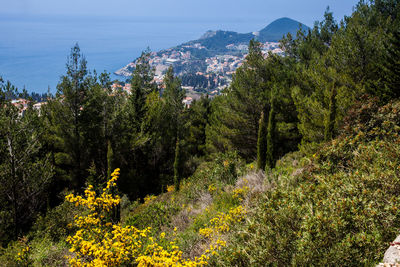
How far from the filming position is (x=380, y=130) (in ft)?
22.5

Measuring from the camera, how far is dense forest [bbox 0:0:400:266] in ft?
12.7

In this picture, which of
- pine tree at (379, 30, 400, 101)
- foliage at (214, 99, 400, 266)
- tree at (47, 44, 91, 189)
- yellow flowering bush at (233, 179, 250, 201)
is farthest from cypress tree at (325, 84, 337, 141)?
tree at (47, 44, 91, 189)

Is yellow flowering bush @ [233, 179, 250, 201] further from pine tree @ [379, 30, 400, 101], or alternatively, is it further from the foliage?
pine tree @ [379, 30, 400, 101]

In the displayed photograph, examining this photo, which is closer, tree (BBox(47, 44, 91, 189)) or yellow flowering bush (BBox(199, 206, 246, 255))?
yellow flowering bush (BBox(199, 206, 246, 255))

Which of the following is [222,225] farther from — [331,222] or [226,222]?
[331,222]

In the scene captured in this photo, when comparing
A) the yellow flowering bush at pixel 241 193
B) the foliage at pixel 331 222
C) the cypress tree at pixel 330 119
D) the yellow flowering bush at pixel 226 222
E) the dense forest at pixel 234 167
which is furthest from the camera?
the cypress tree at pixel 330 119

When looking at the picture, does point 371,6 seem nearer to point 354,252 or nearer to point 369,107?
point 369,107

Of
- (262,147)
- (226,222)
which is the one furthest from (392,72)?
(226,222)

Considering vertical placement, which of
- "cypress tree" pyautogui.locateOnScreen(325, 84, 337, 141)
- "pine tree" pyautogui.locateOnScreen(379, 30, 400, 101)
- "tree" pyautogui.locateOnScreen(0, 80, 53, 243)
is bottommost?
"tree" pyautogui.locateOnScreen(0, 80, 53, 243)

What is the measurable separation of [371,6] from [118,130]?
67.3 ft

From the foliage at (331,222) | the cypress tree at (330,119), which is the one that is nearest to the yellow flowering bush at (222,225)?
the foliage at (331,222)

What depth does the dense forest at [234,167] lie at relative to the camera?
387 centimetres

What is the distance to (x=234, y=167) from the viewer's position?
31.7ft

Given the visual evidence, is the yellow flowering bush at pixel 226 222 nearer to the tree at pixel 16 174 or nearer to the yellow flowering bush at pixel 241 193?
the yellow flowering bush at pixel 241 193
